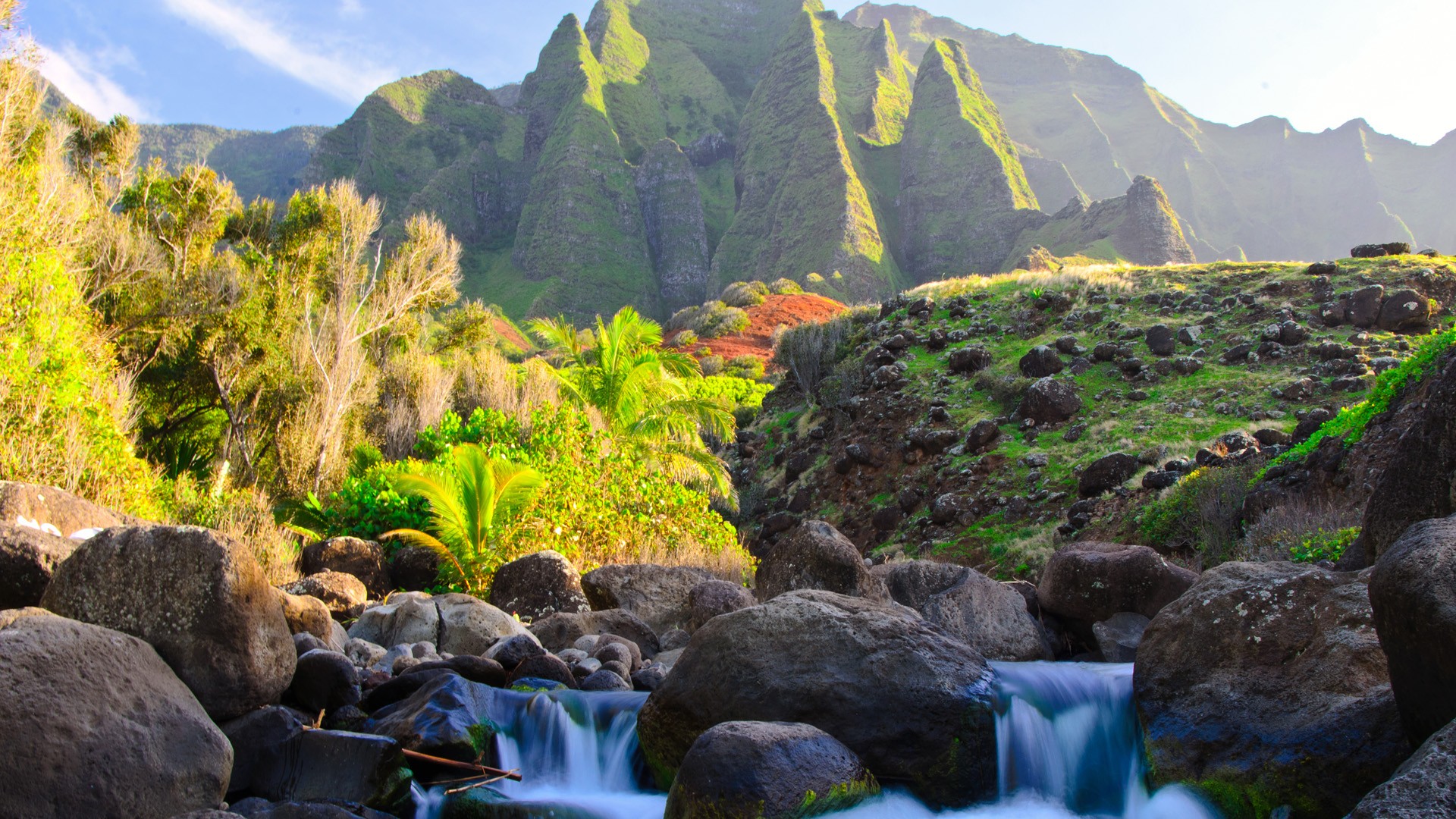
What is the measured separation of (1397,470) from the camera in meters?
5.09

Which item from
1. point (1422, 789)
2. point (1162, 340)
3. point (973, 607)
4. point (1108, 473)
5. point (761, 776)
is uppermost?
point (1162, 340)

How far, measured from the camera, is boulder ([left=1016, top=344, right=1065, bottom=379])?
706 inches

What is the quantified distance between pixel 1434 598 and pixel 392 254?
74.8ft

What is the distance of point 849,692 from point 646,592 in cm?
465

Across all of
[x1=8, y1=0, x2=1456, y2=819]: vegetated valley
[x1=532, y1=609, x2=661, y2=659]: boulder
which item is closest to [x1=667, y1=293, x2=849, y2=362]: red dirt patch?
[x1=8, y1=0, x2=1456, y2=819]: vegetated valley

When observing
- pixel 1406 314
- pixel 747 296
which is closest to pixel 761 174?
pixel 747 296

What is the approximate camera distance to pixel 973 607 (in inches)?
299

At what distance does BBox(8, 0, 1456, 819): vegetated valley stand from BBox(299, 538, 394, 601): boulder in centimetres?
6

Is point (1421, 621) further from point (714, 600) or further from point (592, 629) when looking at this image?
point (592, 629)

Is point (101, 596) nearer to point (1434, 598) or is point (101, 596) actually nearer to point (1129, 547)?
point (1434, 598)

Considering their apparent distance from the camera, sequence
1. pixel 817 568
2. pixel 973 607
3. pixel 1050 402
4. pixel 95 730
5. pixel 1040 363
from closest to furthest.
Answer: pixel 95 730 → pixel 973 607 → pixel 817 568 → pixel 1050 402 → pixel 1040 363

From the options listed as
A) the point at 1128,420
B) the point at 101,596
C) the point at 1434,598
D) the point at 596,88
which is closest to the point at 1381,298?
the point at 1128,420

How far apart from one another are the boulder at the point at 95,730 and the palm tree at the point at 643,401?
10.4 m

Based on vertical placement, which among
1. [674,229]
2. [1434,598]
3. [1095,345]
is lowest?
[1434,598]
